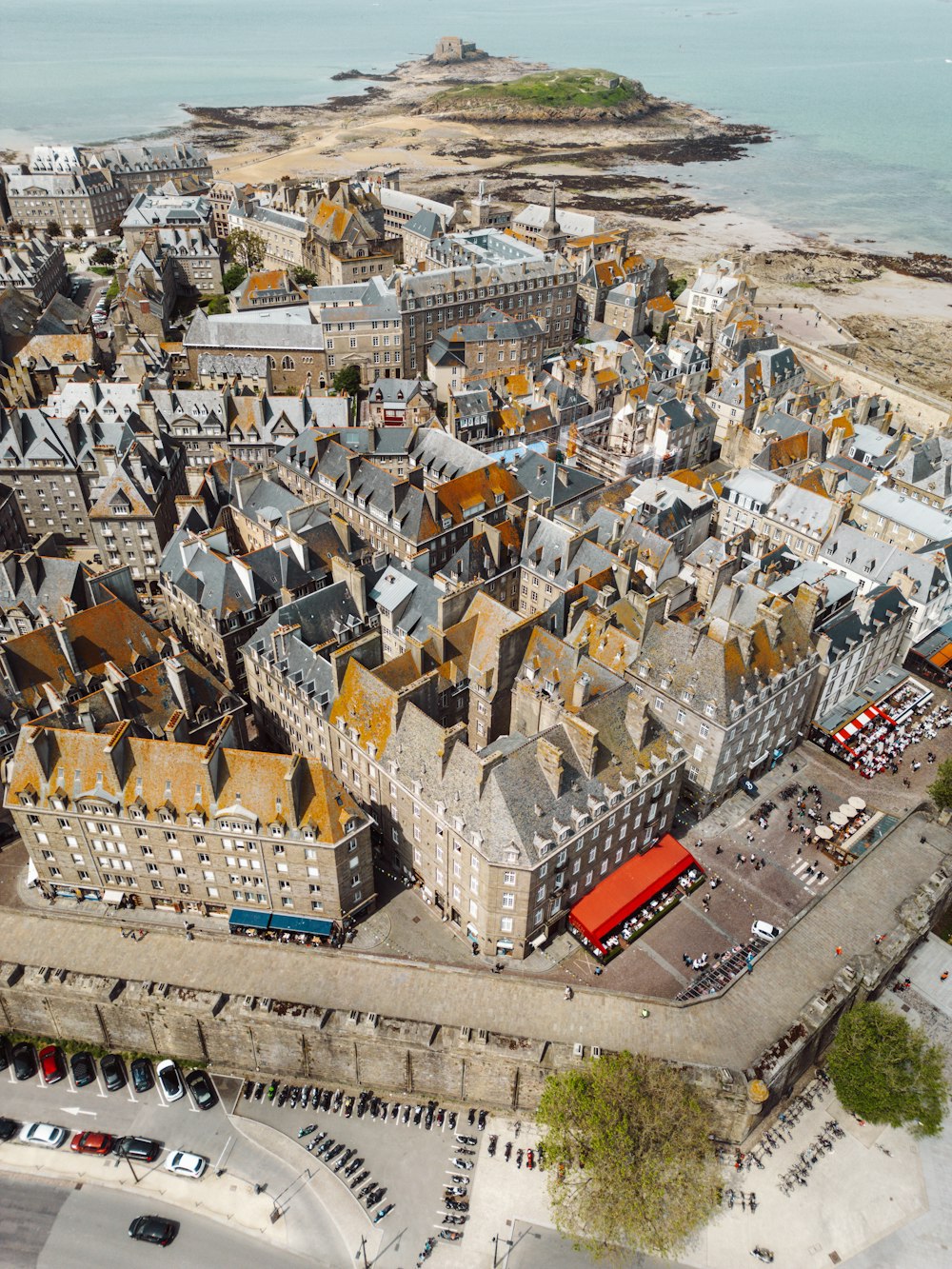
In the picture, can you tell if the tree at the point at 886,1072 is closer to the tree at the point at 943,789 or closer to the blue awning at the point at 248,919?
the tree at the point at 943,789

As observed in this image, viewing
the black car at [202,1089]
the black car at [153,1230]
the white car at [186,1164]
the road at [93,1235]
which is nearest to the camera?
the road at [93,1235]

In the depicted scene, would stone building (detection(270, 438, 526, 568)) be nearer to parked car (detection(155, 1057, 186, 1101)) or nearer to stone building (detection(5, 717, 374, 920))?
stone building (detection(5, 717, 374, 920))

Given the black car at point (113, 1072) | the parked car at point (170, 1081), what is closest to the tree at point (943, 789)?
the parked car at point (170, 1081)

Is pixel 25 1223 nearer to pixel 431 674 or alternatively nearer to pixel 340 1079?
pixel 340 1079

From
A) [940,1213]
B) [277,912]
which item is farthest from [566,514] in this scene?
[940,1213]

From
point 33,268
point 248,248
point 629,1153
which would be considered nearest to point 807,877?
point 629,1153

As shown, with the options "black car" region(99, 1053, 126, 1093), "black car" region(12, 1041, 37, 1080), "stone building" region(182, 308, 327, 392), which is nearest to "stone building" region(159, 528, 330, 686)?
"black car" region(99, 1053, 126, 1093)

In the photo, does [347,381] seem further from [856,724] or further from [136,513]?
[856,724]
